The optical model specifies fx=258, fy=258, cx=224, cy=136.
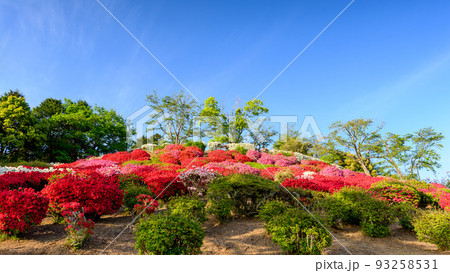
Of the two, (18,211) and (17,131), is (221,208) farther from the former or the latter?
(17,131)

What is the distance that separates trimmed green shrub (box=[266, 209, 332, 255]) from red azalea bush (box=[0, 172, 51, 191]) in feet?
23.3

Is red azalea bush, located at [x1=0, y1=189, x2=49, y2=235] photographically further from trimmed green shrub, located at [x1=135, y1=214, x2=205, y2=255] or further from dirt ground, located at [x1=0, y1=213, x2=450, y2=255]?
trimmed green shrub, located at [x1=135, y1=214, x2=205, y2=255]

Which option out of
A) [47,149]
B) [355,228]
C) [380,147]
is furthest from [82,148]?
[380,147]

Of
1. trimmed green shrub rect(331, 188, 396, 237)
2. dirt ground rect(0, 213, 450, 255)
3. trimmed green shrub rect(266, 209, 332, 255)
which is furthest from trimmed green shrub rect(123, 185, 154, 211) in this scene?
trimmed green shrub rect(331, 188, 396, 237)

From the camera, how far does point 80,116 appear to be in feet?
104

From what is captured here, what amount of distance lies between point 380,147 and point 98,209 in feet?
113

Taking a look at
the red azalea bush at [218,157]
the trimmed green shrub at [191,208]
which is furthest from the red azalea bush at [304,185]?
the red azalea bush at [218,157]

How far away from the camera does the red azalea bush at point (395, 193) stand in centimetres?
860

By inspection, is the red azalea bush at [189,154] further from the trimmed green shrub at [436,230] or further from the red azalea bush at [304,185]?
the trimmed green shrub at [436,230]

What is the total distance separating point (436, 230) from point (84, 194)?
27.0 feet

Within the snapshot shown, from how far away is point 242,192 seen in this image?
708 centimetres

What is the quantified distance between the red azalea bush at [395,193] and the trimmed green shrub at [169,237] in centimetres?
707

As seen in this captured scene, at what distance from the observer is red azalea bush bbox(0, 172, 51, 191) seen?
23.3 ft

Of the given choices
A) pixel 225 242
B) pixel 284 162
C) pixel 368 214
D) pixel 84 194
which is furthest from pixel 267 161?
pixel 84 194
